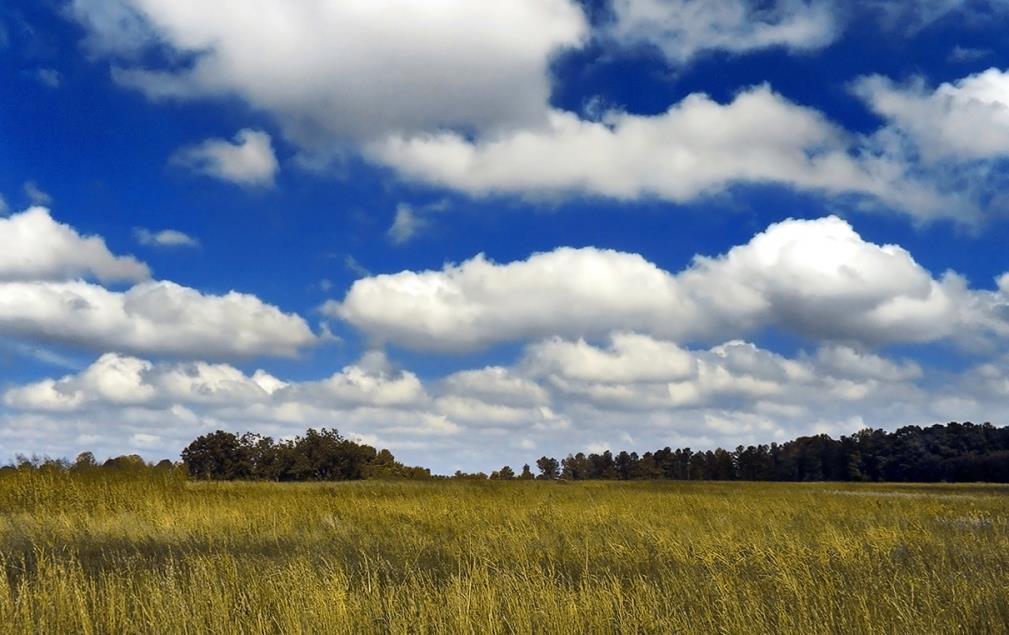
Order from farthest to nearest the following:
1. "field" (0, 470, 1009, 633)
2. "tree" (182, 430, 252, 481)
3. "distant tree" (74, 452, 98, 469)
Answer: "tree" (182, 430, 252, 481) → "distant tree" (74, 452, 98, 469) → "field" (0, 470, 1009, 633)

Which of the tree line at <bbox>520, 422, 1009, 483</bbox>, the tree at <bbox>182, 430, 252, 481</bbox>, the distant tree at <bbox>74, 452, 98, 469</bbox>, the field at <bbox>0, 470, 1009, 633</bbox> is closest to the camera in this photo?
the field at <bbox>0, 470, 1009, 633</bbox>

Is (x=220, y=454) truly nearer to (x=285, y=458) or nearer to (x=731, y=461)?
(x=285, y=458)

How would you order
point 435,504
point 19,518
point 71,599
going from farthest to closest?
point 435,504 < point 19,518 < point 71,599

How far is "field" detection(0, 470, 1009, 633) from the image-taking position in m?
7.10

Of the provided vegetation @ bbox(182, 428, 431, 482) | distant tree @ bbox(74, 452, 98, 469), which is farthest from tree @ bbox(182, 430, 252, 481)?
distant tree @ bbox(74, 452, 98, 469)

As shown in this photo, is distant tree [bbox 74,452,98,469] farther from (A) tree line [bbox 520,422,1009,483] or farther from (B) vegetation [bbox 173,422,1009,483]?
(A) tree line [bbox 520,422,1009,483]

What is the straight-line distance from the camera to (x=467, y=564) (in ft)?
29.8

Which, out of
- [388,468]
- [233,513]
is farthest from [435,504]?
[388,468]

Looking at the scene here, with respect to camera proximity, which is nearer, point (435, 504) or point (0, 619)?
point (0, 619)

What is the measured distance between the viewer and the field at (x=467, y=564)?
7.10 metres

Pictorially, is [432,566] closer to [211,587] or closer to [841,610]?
[211,587]

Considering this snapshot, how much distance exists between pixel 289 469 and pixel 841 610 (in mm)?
59637

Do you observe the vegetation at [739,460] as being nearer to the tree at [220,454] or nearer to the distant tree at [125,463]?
the tree at [220,454]

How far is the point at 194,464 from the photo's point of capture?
6231 centimetres
